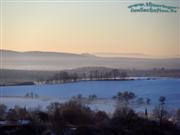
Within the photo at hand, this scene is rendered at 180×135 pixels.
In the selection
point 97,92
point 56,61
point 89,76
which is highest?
point 56,61

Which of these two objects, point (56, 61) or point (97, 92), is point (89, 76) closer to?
point (97, 92)

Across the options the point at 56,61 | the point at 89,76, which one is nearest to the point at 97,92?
the point at 89,76

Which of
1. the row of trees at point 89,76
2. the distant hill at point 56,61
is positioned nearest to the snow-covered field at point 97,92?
the row of trees at point 89,76

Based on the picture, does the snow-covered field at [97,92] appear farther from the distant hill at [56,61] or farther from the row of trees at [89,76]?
the distant hill at [56,61]

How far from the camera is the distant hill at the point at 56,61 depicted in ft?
8.41

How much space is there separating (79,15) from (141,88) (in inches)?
30.0

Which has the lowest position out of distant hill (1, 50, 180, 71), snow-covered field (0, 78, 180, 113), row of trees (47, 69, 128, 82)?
snow-covered field (0, 78, 180, 113)

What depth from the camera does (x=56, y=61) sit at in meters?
2.57

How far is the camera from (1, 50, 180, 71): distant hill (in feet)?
8.41

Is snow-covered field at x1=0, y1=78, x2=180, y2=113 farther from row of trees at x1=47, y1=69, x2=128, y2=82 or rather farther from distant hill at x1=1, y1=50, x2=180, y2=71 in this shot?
distant hill at x1=1, y1=50, x2=180, y2=71

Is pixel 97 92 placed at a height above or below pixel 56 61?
below

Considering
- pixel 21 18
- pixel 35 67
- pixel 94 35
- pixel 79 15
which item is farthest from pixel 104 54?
pixel 21 18

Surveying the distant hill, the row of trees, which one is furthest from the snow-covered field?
the distant hill

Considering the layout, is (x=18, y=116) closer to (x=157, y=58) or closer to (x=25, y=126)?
(x=25, y=126)
